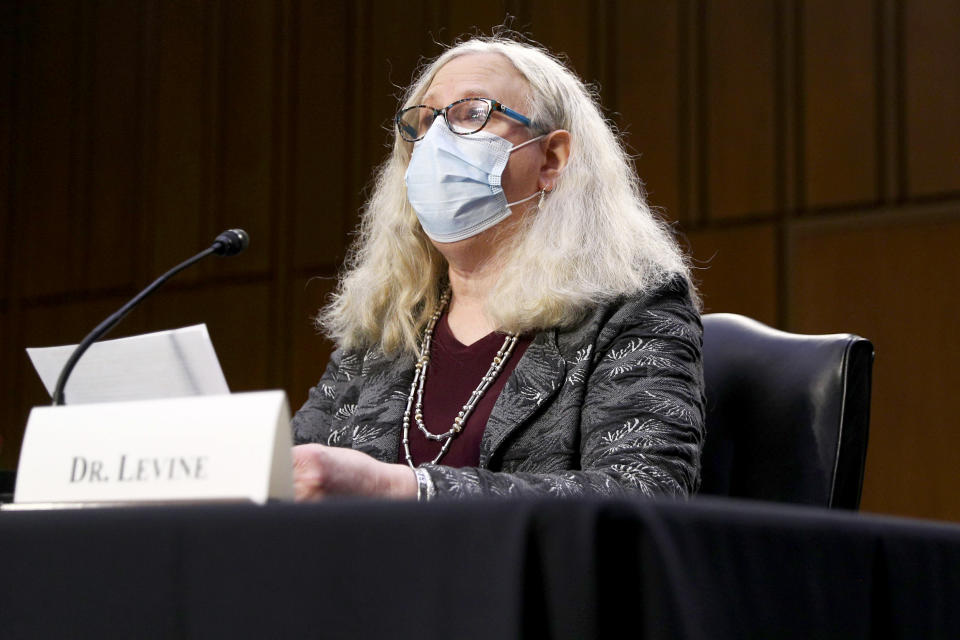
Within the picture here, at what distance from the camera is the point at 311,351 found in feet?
14.9

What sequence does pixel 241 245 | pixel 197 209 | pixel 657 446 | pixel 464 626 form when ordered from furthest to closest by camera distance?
pixel 197 209
pixel 241 245
pixel 657 446
pixel 464 626

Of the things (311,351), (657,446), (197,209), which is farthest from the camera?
(197,209)

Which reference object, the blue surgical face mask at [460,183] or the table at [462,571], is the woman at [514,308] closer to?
the blue surgical face mask at [460,183]

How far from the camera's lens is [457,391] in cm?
173

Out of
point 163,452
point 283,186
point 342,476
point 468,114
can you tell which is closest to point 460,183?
point 468,114

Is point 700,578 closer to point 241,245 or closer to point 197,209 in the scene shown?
point 241,245

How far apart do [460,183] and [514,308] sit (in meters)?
0.30

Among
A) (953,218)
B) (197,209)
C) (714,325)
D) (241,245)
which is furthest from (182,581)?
(197,209)

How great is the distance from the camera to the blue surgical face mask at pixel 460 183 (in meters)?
1.89

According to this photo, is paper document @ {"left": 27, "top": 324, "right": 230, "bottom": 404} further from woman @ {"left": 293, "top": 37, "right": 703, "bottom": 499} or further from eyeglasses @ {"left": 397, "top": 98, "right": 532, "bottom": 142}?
eyeglasses @ {"left": 397, "top": 98, "right": 532, "bottom": 142}

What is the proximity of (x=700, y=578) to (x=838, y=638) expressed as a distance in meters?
0.18

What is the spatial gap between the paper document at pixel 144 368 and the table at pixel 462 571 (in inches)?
15.3

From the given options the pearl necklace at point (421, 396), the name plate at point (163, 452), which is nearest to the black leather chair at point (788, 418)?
the pearl necklace at point (421, 396)

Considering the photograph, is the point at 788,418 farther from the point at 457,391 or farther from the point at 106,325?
the point at 106,325
